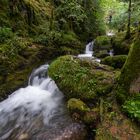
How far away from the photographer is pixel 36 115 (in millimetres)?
7750

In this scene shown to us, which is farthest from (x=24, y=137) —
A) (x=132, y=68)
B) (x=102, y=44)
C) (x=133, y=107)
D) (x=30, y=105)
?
(x=102, y=44)

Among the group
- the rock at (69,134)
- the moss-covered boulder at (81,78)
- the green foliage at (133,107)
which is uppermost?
the moss-covered boulder at (81,78)

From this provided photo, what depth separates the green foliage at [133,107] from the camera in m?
6.01

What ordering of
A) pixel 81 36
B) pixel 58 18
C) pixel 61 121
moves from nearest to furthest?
1. pixel 61 121
2. pixel 58 18
3. pixel 81 36

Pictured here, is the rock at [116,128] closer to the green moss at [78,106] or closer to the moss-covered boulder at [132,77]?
the moss-covered boulder at [132,77]

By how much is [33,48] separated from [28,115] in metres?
6.35

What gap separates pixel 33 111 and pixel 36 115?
32cm

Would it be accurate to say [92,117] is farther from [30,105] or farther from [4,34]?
[4,34]

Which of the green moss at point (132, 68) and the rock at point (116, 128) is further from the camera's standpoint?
the green moss at point (132, 68)

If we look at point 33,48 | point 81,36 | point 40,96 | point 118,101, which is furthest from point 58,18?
point 118,101

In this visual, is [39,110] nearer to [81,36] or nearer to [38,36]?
[38,36]

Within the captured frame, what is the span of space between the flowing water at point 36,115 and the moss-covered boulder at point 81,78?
0.74 metres

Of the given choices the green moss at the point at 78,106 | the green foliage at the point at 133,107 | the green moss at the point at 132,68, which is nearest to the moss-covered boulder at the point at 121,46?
the green moss at the point at 132,68

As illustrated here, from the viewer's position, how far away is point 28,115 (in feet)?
25.6
